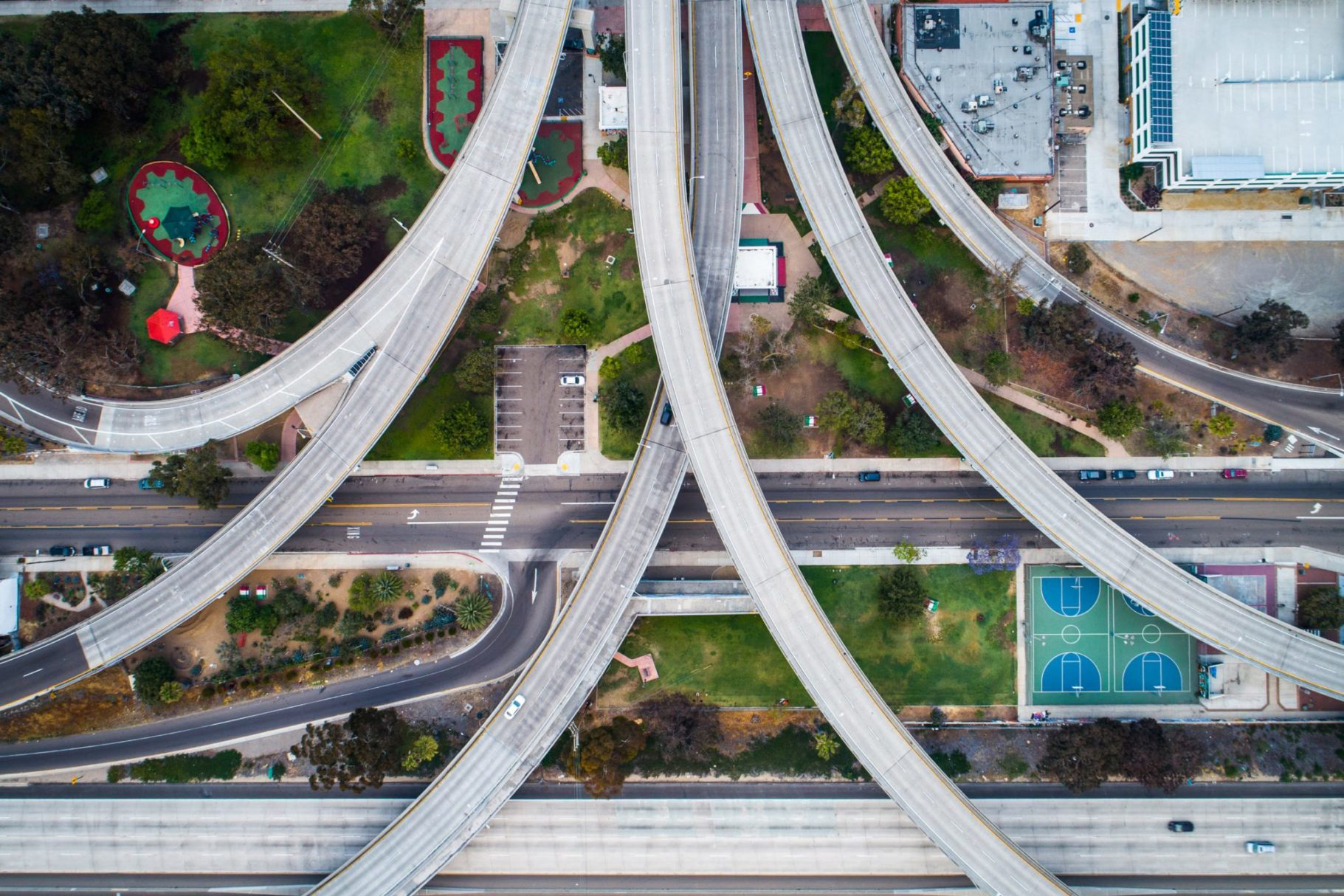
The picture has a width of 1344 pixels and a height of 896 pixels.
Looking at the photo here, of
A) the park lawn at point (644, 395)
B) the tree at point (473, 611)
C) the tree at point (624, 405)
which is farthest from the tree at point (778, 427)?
the tree at point (473, 611)

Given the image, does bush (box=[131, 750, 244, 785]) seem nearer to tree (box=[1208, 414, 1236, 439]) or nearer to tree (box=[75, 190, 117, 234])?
tree (box=[75, 190, 117, 234])

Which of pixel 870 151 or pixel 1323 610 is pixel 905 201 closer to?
pixel 870 151

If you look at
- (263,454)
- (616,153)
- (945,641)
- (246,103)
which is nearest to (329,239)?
(246,103)

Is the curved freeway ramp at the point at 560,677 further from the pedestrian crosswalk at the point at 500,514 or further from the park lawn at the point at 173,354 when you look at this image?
the park lawn at the point at 173,354

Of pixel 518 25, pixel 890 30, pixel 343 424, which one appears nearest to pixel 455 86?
pixel 518 25

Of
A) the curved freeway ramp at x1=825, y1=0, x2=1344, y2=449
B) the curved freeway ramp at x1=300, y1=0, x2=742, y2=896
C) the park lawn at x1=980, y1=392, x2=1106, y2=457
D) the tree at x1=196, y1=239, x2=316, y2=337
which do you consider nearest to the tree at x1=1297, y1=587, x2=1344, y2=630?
the curved freeway ramp at x1=825, y1=0, x2=1344, y2=449

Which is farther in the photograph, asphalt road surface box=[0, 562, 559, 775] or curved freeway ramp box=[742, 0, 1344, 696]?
asphalt road surface box=[0, 562, 559, 775]
